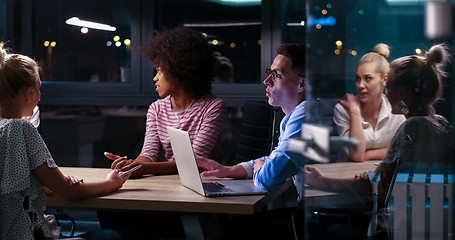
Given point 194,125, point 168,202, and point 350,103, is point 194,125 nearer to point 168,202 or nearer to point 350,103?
point 168,202

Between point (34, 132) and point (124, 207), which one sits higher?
point (34, 132)

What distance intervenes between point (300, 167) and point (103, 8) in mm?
2784

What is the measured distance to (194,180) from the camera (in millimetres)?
2105

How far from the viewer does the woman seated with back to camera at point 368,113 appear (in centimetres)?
130

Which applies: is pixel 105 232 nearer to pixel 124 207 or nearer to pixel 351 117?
pixel 124 207

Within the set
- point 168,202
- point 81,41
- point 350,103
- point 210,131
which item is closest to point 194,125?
point 210,131

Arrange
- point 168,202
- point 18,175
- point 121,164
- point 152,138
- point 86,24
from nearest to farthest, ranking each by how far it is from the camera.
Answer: point 18,175
point 168,202
point 121,164
point 152,138
point 86,24

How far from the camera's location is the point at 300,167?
7.22 feet

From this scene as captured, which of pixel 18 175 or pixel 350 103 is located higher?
pixel 350 103

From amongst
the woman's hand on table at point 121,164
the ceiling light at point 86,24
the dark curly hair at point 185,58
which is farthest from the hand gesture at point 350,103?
the ceiling light at point 86,24

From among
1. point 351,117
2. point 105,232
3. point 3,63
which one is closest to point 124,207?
point 105,232

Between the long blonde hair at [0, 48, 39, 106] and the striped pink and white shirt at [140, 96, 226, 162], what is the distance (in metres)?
0.98

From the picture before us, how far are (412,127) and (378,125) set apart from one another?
0.08 meters

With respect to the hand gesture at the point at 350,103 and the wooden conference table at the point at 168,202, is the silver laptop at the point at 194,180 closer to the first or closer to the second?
the wooden conference table at the point at 168,202
